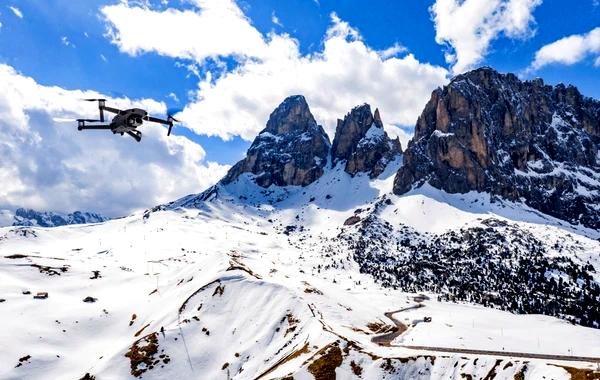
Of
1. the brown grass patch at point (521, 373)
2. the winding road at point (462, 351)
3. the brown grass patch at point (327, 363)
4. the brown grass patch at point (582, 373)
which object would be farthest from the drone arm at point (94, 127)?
the winding road at point (462, 351)

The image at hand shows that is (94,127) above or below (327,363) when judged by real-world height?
above

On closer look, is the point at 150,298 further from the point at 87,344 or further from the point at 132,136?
the point at 132,136

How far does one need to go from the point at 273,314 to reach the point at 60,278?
10569 cm

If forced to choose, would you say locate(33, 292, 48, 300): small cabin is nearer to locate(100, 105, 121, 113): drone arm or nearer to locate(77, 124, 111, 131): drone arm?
locate(77, 124, 111, 131): drone arm

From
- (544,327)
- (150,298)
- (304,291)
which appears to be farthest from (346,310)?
(544,327)

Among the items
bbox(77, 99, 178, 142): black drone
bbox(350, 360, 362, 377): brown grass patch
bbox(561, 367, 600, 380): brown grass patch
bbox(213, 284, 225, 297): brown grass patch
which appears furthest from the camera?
bbox(213, 284, 225, 297): brown grass patch

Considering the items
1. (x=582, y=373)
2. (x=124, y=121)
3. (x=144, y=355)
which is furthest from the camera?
(x=144, y=355)

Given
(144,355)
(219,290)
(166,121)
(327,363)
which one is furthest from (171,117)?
(219,290)

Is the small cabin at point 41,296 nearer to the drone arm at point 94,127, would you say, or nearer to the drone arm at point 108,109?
the drone arm at point 94,127

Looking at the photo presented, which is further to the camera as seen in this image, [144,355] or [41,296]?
[41,296]

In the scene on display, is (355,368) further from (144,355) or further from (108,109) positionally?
(108,109)

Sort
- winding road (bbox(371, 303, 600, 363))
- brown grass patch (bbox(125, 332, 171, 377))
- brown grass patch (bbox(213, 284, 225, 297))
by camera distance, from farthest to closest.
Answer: brown grass patch (bbox(213, 284, 225, 297)) < brown grass patch (bbox(125, 332, 171, 377)) < winding road (bbox(371, 303, 600, 363))

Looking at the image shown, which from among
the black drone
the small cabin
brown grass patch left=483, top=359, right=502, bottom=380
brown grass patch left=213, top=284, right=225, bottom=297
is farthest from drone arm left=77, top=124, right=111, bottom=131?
the small cabin

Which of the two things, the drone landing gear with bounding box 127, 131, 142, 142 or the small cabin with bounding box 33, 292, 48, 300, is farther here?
the small cabin with bounding box 33, 292, 48, 300
